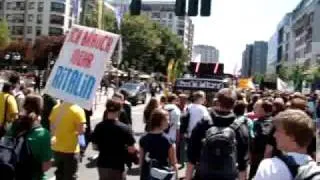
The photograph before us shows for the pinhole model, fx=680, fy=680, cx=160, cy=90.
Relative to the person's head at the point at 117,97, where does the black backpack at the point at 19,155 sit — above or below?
below

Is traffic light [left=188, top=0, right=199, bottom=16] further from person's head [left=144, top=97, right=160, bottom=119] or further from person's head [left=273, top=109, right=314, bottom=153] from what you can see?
person's head [left=273, top=109, right=314, bottom=153]

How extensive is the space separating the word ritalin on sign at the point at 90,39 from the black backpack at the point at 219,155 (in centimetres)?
188

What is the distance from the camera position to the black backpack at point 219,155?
650 cm

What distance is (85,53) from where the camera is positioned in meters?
7.91

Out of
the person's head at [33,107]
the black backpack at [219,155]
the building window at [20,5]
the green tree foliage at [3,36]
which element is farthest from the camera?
the building window at [20,5]

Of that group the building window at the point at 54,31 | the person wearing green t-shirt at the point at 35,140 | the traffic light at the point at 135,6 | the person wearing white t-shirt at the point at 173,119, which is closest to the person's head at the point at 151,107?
the person wearing white t-shirt at the point at 173,119

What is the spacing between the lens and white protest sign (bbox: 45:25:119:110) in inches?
304

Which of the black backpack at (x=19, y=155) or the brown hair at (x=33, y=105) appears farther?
the brown hair at (x=33, y=105)

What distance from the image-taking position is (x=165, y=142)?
23.7 feet

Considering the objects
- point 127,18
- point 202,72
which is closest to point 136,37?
point 127,18

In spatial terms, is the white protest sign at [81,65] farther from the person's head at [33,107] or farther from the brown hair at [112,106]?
the person's head at [33,107]

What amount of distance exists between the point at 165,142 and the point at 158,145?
8 centimetres

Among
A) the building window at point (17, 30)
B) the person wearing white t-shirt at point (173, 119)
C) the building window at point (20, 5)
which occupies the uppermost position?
the building window at point (20, 5)

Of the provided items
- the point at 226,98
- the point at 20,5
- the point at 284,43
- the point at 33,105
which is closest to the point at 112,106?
the point at 33,105
